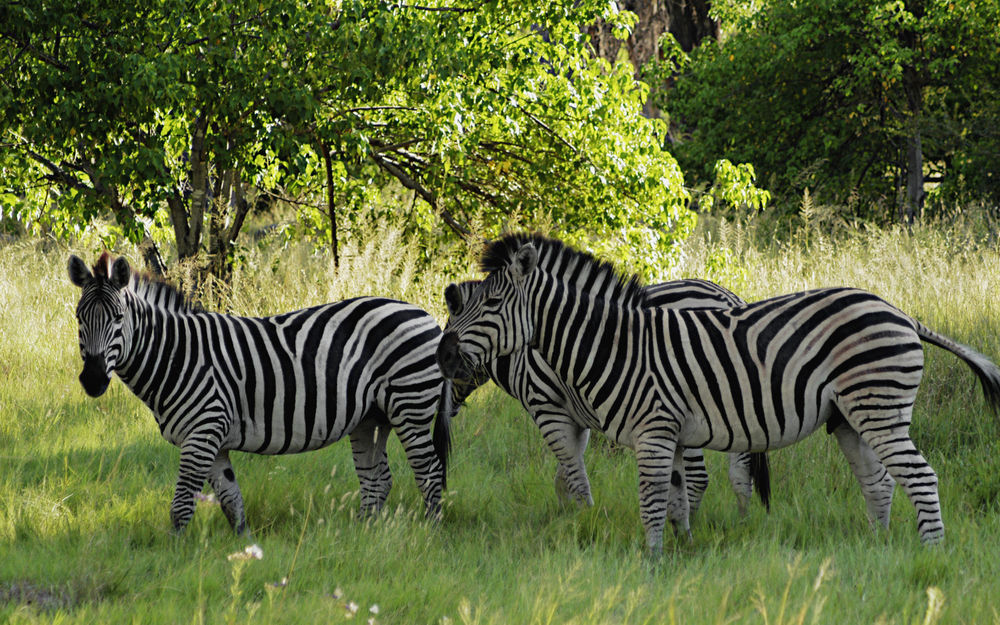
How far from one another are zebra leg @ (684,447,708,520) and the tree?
3820 millimetres

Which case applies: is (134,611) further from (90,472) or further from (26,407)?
(26,407)

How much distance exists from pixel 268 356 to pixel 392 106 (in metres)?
4.78

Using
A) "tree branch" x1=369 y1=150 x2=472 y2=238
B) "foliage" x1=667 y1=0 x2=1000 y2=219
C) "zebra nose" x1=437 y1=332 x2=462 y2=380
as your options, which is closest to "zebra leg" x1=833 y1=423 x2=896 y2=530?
"zebra nose" x1=437 y1=332 x2=462 y2=380

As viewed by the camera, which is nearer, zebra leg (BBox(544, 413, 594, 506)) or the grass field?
the grass field

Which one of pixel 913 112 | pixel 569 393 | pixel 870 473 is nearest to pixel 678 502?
pixel 569 393

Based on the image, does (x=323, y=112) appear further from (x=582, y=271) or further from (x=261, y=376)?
(x=582, y=271)

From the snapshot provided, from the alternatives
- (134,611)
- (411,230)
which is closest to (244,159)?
(411,230)

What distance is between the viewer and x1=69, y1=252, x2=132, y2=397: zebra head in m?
4.40

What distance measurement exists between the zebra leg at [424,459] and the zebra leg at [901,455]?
233 cm

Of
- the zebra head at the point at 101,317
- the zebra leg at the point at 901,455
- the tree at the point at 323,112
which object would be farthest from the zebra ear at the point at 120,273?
the zebra leg at the point at 901,455

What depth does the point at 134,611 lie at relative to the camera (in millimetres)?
3641

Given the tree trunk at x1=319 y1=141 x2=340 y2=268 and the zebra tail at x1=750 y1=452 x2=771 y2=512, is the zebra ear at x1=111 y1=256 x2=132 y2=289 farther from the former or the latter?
the tree trunk at x1=319 y1=141 x2=340 y2=268

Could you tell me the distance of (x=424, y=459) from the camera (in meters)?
5.27

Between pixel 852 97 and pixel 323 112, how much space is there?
1179 cm
